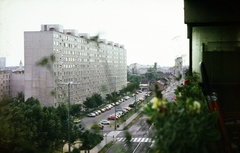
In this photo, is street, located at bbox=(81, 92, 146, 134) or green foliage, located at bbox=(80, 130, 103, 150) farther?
street, located at bbox=(81, 92, 146, 134)

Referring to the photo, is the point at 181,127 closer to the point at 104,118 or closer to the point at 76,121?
the point at 104,118

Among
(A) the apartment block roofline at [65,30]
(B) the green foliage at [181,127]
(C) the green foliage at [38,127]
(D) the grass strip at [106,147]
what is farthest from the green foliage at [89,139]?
(B) the green foliage at [181,127]

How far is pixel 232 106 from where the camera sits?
262 cm

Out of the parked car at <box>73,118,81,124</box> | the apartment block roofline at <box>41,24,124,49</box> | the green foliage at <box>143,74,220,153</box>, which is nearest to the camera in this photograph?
the green foliage at <box>143,74,220,153</box>

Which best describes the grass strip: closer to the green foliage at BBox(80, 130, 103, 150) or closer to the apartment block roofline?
the green foliage at BBox(80, 130, 103, 150)

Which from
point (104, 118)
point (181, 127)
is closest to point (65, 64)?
point (104, 118)

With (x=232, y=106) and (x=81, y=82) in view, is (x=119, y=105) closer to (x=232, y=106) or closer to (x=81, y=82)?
(x=81, y=82)

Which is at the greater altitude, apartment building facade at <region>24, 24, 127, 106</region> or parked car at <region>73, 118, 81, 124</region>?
apartment building facade at <region>24, 24, 127, 106</region>

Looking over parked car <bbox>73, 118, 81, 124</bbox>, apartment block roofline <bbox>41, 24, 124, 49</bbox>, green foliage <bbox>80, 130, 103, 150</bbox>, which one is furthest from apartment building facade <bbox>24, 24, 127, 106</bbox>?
green foliage <bbox>80, 130, 103, 150</bbox>

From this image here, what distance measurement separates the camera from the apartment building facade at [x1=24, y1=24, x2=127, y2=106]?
586 cm

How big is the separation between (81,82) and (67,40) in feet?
3.33

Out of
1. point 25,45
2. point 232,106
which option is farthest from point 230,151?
point 25,45

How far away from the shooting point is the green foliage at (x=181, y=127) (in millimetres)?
678

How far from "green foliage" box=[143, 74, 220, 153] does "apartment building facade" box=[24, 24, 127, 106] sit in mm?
→ 4723
